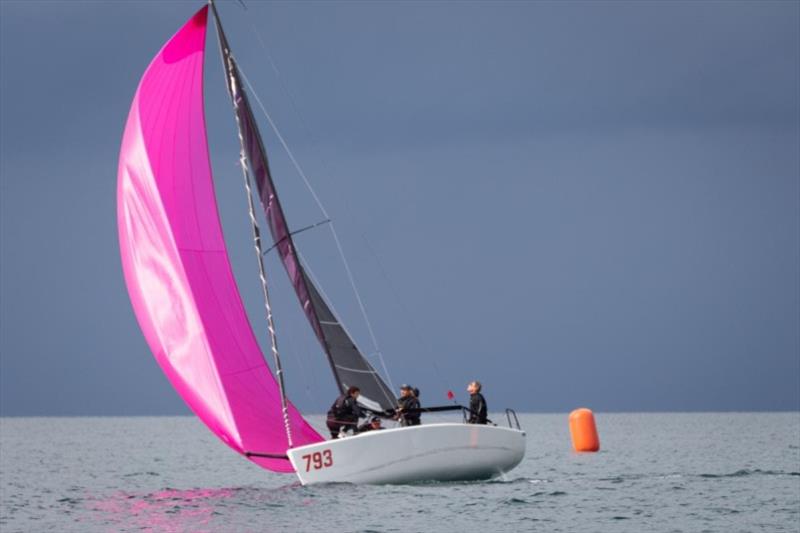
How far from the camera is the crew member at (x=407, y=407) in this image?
959 inches

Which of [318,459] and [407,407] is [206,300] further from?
[407,407]

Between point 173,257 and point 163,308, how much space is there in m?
0.85

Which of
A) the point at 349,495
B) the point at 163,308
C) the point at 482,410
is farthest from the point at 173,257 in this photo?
the point at 482,410

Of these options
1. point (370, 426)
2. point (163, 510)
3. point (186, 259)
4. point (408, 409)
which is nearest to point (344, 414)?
point (370, 426)

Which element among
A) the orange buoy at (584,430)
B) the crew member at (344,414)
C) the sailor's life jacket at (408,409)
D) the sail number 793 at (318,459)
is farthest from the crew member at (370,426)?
the orange buoy at (584,430)

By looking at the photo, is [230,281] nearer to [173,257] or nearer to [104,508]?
[173,257]

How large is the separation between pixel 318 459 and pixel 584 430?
17839mm

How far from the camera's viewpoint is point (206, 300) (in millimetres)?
23422

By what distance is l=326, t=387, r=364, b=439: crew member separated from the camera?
79.1 ft

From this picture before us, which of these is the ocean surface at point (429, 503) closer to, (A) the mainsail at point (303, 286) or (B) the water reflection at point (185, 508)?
(B) the water reflection at point (185, 508)

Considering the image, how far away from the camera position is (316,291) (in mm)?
25875

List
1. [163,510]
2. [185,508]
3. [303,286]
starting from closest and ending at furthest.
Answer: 1. [163,510]
2. [185,508]
3. [303,286]

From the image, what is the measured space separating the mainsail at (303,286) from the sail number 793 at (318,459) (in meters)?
2.44

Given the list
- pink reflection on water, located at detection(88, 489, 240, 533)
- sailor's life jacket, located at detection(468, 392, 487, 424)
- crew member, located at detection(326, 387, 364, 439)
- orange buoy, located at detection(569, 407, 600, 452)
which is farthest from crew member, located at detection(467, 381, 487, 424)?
orange buoy, located at detection(569, 407, 600, 452)
